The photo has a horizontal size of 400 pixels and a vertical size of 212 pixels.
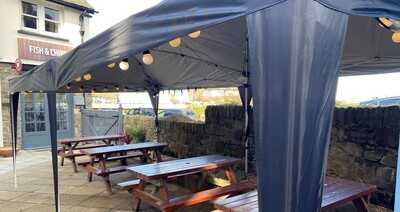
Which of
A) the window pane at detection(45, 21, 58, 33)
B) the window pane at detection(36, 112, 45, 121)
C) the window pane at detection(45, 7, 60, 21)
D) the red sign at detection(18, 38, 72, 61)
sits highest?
the window pane at detection(45, 7, 60, 21)

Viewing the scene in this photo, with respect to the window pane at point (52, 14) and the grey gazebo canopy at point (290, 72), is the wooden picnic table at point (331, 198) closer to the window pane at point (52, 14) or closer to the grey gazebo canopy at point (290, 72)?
the grey gazebo canopy at point (290, 72)

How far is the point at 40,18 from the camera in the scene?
895 centimetres

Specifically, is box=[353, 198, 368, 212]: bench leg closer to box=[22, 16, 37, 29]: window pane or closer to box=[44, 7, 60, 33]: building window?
box=[22, 16, 37, 29]: window pane

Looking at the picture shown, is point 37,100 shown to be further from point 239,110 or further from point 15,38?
point 239,110

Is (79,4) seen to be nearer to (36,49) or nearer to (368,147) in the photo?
(36,49)

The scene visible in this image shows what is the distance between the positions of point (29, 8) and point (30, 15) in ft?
0.73

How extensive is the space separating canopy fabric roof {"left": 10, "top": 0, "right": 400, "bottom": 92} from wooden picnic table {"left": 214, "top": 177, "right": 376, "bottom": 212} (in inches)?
55.0

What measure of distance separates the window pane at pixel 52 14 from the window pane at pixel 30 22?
450 millimetres

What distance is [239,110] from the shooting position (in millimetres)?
5113

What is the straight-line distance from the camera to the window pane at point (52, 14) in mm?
9220

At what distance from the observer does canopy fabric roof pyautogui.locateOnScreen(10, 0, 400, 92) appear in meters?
1.61

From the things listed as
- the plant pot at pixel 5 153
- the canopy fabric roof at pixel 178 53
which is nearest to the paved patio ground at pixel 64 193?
the plant pot at pixel 5 153

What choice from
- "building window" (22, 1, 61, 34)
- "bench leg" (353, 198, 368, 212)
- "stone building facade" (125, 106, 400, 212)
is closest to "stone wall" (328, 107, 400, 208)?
"stone building facade" (125, 106, 400, 212)

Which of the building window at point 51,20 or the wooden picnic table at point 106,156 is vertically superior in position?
the building window at point 51,20
